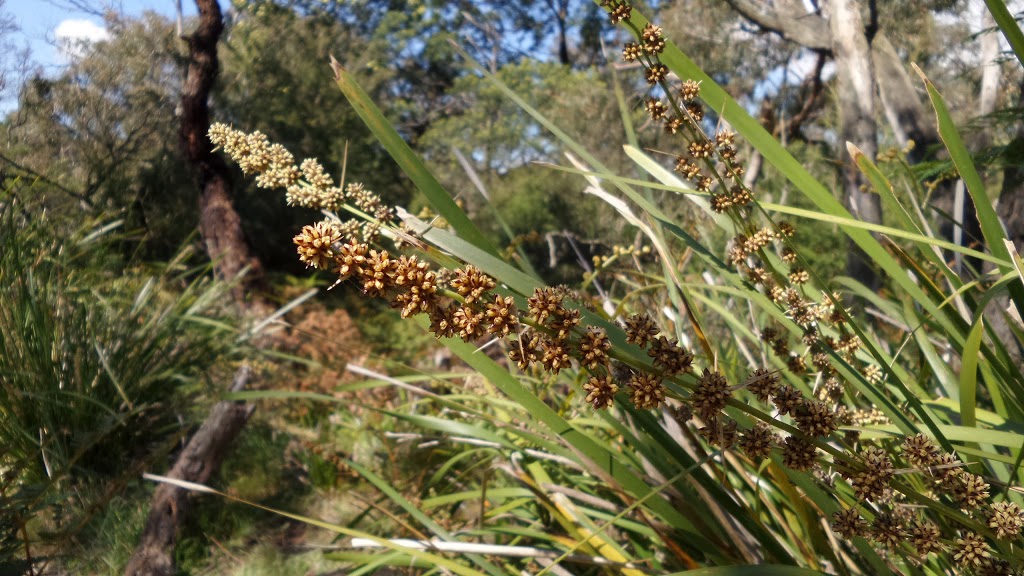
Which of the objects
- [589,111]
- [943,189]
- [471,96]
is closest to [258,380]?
[943,189]

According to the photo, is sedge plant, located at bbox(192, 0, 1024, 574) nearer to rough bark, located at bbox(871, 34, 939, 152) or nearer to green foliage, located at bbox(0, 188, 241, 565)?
green foliage, located at bbox(0, 188, 241, 565)

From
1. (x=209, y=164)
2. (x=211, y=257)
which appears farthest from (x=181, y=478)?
(x=209, y=164)

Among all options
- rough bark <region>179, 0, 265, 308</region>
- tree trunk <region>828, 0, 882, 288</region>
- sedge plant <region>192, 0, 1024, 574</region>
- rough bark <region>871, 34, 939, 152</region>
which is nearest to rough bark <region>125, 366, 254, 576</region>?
sedge plant <region>192, 0, 1024, 574</region>

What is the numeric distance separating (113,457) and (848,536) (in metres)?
2.65

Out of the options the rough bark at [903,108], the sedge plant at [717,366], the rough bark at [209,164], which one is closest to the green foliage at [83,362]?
the sedge plant at [717,366]

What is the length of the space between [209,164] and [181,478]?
376cm

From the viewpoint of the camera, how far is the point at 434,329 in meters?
0.49

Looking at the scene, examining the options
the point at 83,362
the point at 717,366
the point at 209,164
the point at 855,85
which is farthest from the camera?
the point at 209,164

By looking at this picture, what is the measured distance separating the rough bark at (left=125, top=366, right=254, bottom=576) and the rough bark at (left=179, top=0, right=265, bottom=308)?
71.5 inches

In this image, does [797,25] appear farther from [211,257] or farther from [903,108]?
[211,257]

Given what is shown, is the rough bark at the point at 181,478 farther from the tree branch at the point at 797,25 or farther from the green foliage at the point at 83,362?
the tree branch at the point at 797,25

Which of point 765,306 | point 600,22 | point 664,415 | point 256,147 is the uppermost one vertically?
point 600,22

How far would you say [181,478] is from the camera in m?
2.52

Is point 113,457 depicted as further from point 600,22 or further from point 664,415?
point 600,22
